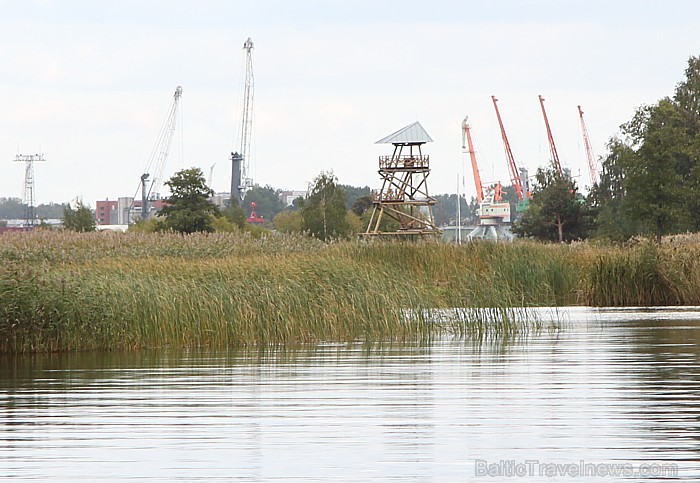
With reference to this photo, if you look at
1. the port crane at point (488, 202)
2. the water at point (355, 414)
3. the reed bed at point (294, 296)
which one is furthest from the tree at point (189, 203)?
the port crane at point (488, 202)

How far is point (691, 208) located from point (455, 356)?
38187 mm

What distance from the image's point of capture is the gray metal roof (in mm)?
58906

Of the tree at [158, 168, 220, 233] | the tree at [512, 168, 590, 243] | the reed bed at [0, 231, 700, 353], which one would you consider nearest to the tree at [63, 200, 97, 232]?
the tree at [158, 168, 220, 233]

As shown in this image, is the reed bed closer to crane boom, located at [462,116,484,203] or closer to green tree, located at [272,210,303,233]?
green tree, located at [272,210,303,233]

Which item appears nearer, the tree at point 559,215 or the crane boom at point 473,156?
the tree at point 559,215

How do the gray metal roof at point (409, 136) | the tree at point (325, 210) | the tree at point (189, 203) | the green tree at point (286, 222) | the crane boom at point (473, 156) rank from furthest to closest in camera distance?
the crane boom at point (473, 156) < the green tree at point (286, 222) < the tree at point (325, 210) < the gray metal roof at point (409, 136) < the tree at point (189, 203)

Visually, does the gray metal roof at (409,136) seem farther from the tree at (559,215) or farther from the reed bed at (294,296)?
the reed bed at (294,296)

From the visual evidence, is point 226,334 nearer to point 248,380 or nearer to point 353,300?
point 353,300

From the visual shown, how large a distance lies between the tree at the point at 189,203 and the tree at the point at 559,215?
18.5 m

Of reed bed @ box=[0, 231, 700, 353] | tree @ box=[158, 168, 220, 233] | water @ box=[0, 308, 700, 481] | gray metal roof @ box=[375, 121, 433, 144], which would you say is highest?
gray metal roof @ box=[375, 121, 433, 144]

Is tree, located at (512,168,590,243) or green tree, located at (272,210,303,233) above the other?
green tree, located at (272,210,303,233)

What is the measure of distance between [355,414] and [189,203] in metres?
43.2

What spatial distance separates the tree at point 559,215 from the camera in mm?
63188

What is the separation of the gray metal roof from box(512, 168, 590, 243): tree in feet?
26.6
